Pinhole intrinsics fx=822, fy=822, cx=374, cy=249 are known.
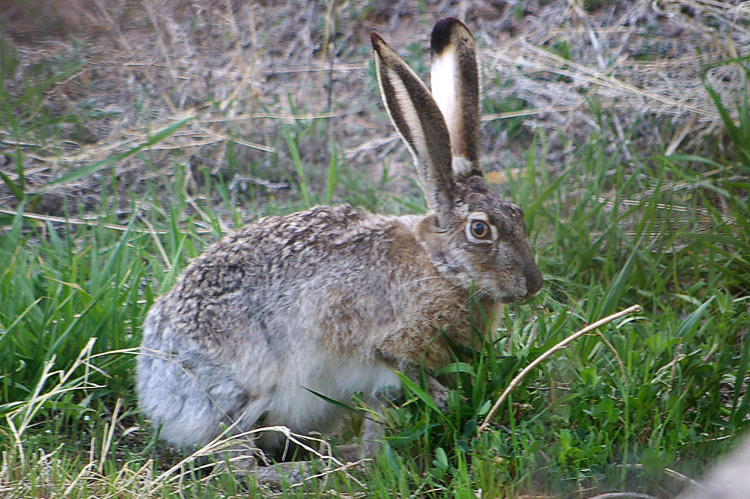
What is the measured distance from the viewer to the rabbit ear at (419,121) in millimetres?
3365

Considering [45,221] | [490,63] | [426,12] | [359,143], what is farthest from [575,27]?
[45,221]

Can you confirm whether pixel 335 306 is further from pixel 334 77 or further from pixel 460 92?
pixel 334 77

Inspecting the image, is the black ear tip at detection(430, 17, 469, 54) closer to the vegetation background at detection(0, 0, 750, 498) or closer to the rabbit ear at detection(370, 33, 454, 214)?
the rabbit ear at detection(370, 33, 454, 214)

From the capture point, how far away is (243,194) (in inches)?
218

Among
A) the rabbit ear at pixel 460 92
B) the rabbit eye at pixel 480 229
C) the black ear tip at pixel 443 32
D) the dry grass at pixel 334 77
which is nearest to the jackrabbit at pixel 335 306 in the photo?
the rabbit eye at pixel 480 229

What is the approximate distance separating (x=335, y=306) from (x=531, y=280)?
2.69ft

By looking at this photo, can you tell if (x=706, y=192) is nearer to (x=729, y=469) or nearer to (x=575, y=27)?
(x=575, y=27)

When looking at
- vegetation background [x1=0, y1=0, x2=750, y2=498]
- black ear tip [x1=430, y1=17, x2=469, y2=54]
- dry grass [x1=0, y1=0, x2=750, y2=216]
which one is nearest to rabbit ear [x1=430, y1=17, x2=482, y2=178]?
black ear tip [x1=430, y1=17, x2=469, y2=54]

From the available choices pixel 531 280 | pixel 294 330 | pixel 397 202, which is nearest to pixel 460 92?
pixel 531 280

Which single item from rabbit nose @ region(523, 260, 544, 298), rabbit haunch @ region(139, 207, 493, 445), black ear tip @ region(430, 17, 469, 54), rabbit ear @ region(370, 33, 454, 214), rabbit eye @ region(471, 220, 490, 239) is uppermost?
black ear tip @ region(430, 17, 469, 54)

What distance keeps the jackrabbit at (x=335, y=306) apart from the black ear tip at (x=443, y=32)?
1.33 feet

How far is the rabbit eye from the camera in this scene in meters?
3.47

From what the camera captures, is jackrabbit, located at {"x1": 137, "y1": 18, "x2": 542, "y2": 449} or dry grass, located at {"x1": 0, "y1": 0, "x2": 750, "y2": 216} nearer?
jackrabbit, located at {"x1": 137, "y1": 18, "x2": 542, "y2": 449}

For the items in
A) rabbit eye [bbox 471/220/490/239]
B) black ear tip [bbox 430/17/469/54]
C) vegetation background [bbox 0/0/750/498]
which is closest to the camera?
vegetation background [bbox 0/0/750/498]
